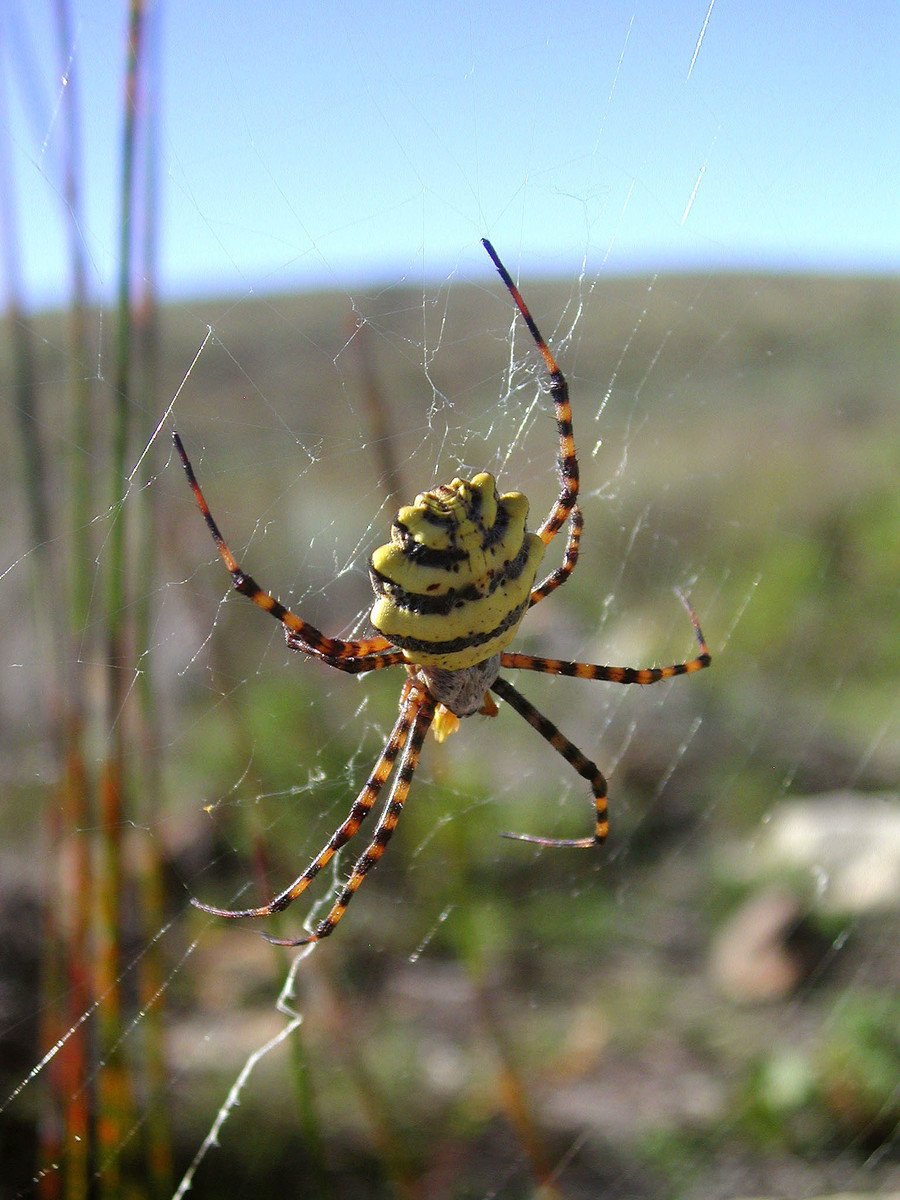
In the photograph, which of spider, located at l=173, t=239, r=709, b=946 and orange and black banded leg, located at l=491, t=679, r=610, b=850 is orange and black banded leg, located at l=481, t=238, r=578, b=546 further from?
orange and black banded leg, located at l=491, t=679, r=610, b=850

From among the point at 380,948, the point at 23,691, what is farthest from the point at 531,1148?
the point at 23,691

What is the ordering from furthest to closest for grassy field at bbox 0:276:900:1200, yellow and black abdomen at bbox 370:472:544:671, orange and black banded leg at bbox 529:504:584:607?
grassy field at bbox 0:276:900:1200 → orange and black banded leg at bbox 529:504:584:607 → yellow and black abdomen at bbox 370:472:544:671

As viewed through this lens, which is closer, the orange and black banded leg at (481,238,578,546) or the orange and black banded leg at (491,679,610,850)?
the orange and black banded leg at (481,238,578,546)

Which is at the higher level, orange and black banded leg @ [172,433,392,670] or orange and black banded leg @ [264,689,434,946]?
orange and black banded leg @ [172,433,392,670]

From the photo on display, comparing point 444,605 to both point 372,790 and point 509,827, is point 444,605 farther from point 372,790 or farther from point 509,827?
point 509,827

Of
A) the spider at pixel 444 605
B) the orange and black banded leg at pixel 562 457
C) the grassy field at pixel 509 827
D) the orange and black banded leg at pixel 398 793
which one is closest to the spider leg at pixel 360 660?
the spider at pixel 444 605

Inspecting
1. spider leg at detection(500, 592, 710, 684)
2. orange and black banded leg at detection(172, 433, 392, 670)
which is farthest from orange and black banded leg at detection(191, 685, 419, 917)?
orange and black banded leg at detection(172, 433, 392, 670)
